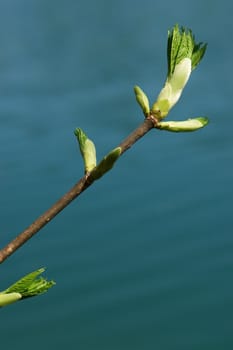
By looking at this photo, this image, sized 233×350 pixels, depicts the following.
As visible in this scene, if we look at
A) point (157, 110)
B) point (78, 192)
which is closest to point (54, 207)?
point (78, 192)

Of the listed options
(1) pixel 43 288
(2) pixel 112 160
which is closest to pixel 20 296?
(1) pixel 43 288

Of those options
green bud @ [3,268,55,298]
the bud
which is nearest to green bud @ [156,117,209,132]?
the bud

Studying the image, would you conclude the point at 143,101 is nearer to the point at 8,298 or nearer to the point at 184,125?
the point at 184,125

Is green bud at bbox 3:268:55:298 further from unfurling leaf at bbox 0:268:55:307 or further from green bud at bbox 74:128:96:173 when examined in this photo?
green bud at bbox 74:128:96:173

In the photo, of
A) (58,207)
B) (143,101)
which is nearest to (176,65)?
(143,101)

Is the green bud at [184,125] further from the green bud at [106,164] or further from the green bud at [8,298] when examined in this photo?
the green bud at [8,298]

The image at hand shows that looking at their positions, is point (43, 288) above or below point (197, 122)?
below

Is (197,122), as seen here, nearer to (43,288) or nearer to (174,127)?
(174,127)
